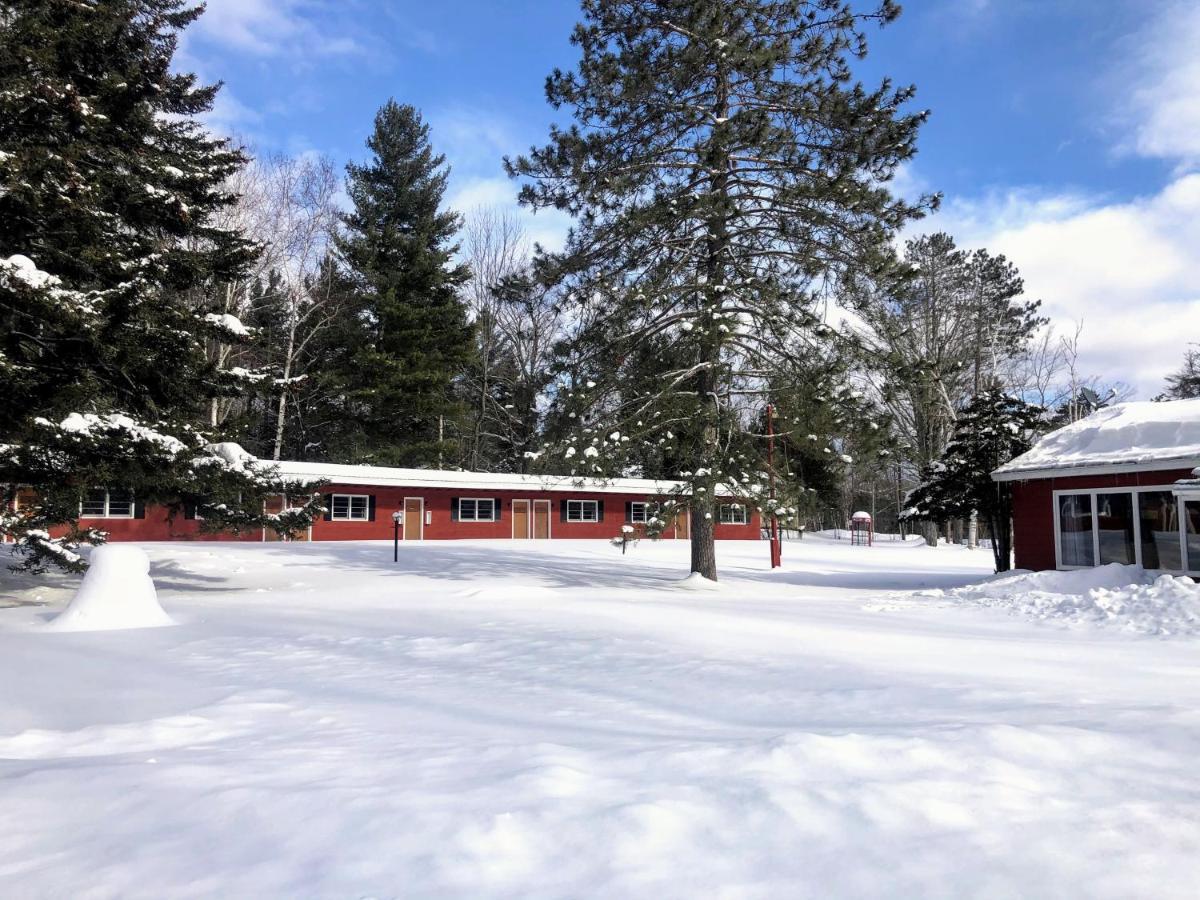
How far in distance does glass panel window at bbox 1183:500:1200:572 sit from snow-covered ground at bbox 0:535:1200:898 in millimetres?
5895

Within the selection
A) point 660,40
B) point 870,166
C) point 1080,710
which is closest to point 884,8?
point 870,166

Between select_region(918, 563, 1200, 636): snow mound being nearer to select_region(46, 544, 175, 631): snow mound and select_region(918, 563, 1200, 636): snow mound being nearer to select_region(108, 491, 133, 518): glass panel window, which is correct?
select_region(46, 544, 175, 631): snow mound

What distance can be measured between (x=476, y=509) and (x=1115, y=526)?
22.5 meters

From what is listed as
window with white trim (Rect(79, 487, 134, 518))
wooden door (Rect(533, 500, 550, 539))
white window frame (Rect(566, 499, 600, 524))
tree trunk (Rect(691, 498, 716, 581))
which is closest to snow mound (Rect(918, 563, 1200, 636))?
tree trunk (Rect(691, 498, 716, 581))

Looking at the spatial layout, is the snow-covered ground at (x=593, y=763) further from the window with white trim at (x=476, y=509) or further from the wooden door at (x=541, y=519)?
the wooden door at (x=541, y=519)

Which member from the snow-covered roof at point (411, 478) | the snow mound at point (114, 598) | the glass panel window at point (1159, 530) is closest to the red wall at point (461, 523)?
the snow-covered roof at point (411, 478)

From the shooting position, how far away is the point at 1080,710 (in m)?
4.34

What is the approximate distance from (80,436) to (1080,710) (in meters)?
11.2

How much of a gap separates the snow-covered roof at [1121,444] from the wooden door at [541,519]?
1982cm

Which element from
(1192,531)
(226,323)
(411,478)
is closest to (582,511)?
(411,478)

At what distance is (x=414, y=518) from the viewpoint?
96.0 feet

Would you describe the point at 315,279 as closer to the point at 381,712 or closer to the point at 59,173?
the point at 59,173

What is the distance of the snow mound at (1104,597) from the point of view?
375 inches

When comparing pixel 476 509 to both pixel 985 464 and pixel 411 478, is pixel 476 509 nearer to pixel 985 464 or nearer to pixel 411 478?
pixel 411 478
